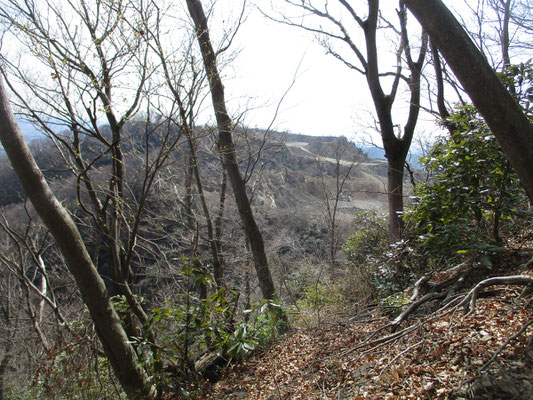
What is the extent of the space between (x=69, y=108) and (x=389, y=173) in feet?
16.1

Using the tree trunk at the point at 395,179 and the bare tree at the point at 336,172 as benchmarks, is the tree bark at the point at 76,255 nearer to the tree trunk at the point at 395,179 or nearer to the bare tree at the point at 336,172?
the tree trunk at the point at 395,179

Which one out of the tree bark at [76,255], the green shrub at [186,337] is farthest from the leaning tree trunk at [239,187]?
the tree bark at [76,255]

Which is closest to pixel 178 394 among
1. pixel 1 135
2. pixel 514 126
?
pixel 1 135

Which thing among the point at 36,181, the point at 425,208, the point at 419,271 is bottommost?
the point at 419,271

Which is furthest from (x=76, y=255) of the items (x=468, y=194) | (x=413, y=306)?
Answer: (x=468, y=194)

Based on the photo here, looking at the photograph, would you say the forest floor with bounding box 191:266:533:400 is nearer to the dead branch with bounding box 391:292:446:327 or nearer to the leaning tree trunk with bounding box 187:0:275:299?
the dead branch with bounding box 391:292:446:327

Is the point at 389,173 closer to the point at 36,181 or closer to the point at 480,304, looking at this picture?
the point at 480,304

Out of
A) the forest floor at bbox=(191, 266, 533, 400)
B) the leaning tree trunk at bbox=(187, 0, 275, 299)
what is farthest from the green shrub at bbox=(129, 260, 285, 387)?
the leaning tree trunk at bbox=(187, 0, 275, 299)

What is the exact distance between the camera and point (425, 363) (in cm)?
211

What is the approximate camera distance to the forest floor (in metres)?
1.71

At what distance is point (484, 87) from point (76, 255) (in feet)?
11.0

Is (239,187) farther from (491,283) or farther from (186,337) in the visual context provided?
(491,283)

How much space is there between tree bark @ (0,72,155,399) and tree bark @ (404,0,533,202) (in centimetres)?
315

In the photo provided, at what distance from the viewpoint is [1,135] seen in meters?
2.70
